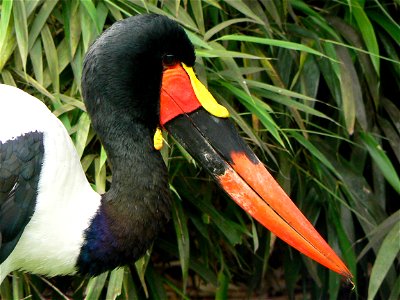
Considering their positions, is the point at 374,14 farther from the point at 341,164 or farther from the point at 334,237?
the point at 334,237

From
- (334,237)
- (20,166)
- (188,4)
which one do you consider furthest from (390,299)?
(20,166)

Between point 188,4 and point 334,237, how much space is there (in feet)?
3.54

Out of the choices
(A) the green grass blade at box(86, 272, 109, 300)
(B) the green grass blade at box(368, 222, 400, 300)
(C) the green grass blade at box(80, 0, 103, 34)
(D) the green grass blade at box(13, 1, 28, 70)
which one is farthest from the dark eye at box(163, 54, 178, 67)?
(B) the green grass blade at box(368, 222, 400, 300)

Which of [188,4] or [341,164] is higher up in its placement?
[188,4]

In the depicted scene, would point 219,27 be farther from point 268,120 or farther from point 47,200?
point 47,200

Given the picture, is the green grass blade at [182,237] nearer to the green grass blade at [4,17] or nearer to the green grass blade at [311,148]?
the green grass blade at [311,148]

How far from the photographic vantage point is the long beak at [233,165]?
11.5ft

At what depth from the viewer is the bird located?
3.41 metres

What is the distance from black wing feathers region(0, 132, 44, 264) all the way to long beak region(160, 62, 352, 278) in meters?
0.44

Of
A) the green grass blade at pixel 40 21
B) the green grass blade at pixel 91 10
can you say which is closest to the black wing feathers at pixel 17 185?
the green grass blade at pixel 91 10

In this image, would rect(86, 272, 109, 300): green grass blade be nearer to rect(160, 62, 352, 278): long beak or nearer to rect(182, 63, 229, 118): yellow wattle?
rect(160, 62, 352, 278): long beak

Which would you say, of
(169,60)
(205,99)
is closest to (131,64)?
(169,60)

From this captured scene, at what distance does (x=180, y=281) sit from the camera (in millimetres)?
5184

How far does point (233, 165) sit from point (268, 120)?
543 mm
